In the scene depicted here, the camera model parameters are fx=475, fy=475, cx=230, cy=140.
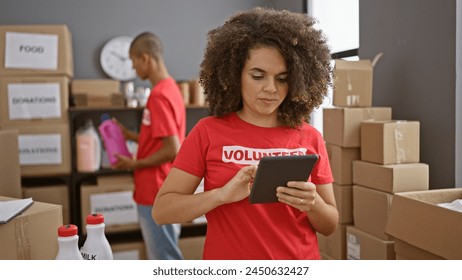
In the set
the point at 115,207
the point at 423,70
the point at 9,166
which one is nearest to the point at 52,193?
the point at 115,207

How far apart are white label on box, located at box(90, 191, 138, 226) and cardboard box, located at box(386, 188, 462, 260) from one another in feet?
6.35

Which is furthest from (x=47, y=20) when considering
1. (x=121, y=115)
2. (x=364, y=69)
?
(x=364, y=69)

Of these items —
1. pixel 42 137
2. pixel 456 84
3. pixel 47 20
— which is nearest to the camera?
pixel 456 84

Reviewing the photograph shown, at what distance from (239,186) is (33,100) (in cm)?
233

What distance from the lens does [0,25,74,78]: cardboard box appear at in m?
2.82

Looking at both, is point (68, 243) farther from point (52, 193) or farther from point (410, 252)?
point (52, 193)

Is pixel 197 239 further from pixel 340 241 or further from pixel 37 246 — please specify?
pixel 37 246

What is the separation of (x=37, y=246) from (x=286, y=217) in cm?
47

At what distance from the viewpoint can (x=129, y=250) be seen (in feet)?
9.58

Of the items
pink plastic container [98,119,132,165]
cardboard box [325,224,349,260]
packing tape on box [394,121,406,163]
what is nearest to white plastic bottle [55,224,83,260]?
packing tape on box [394,121,406,163]

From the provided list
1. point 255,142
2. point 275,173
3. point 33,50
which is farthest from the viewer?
point 33,50

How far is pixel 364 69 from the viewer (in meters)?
1.95

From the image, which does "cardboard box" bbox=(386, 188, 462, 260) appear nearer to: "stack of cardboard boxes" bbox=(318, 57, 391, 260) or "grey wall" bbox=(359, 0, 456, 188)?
"grey wall" bbox=(359, 0, 456, 188)

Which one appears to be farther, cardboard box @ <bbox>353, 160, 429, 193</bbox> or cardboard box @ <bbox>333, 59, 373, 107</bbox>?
cardboard box @ <bbox>333, 59, 373, 107</bbox>
